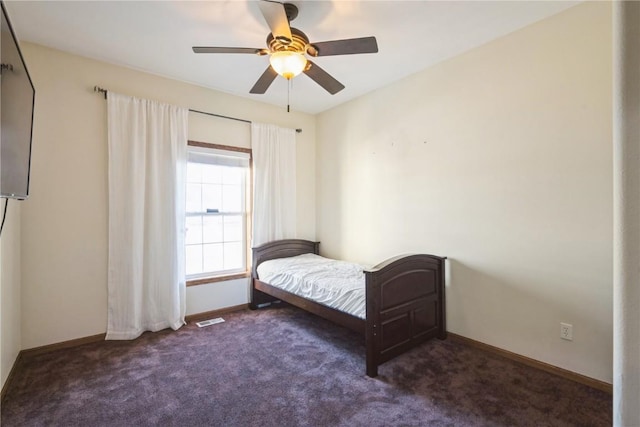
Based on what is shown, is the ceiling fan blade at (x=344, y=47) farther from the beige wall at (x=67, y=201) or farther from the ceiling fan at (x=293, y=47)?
the beige wall at (x=67, y=201)

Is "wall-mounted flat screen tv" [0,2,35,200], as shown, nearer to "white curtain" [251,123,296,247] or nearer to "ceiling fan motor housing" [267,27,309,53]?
"ceiling fan motor housing" [267,27,309,53]

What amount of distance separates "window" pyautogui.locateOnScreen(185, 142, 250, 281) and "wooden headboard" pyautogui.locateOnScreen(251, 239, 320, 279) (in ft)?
0.66

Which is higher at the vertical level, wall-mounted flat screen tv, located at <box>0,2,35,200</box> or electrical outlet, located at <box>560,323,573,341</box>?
wall-mounted flat screen tv, located at <box>0,2,35,200</box>

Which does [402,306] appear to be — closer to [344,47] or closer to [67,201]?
[344,47]

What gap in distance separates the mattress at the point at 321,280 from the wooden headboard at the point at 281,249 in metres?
0.11

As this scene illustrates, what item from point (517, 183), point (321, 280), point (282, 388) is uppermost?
point (517, 183)

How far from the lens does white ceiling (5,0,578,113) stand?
222cm

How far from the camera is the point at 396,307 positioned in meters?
2.52

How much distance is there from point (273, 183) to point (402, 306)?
236 cm

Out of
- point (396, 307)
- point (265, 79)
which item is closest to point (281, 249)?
point (396, 307)

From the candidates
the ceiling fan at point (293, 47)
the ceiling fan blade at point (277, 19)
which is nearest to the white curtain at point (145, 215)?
the ceiling fan at point (293, 47)

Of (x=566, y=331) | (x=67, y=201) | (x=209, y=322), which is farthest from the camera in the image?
(x=209, y=322)

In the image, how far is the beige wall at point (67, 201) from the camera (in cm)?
269

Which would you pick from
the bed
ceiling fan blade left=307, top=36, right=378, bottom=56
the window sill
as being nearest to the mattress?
the bed
